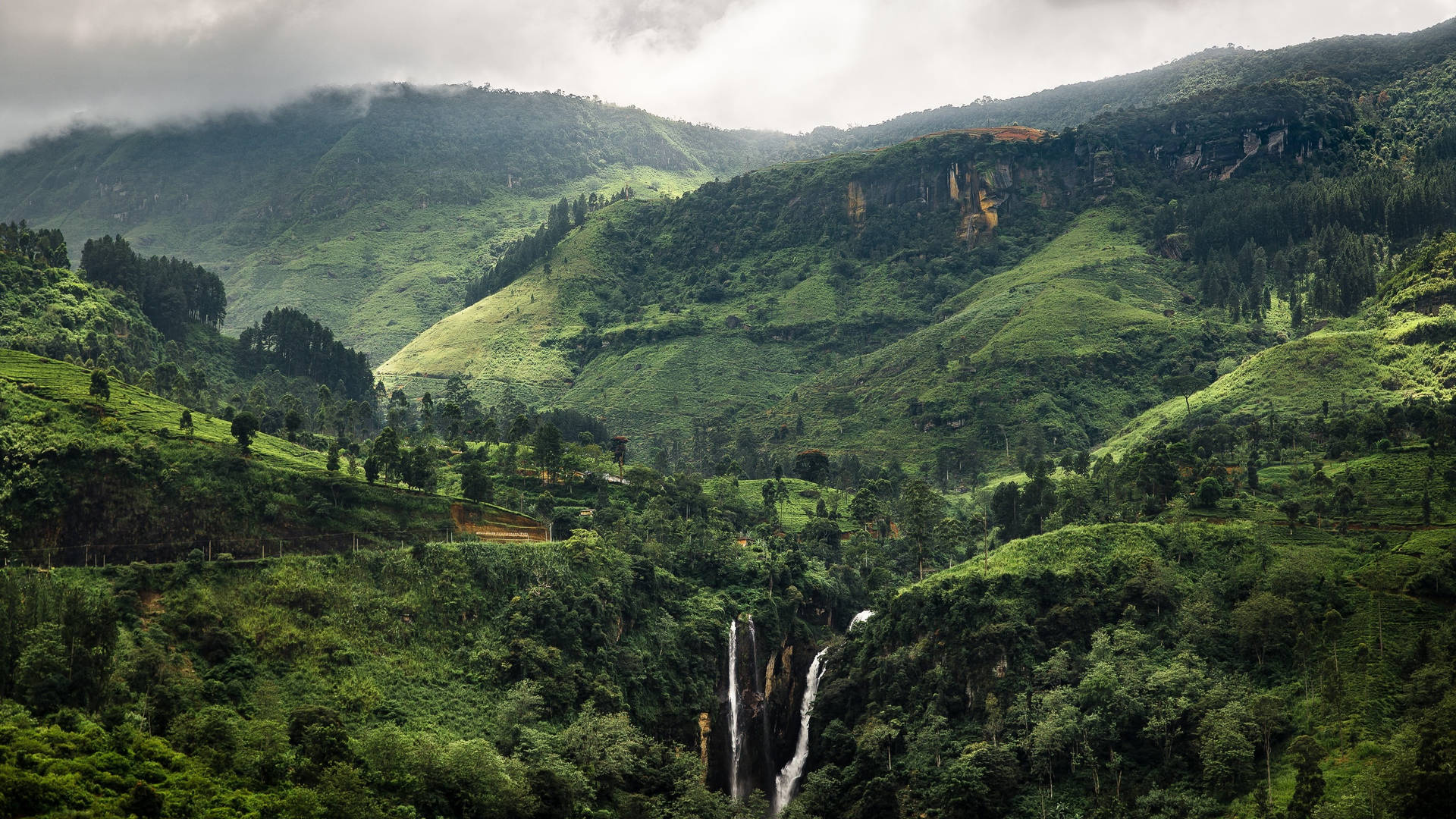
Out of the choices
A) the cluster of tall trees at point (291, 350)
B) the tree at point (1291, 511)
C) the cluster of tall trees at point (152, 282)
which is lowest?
the tree at point (1291, 511)

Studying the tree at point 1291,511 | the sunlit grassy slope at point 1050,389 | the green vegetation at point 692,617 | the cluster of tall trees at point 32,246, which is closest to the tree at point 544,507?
the green vegetation at point 692,617

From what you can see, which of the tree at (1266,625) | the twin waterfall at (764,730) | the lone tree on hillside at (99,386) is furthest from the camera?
the twin waterfall at (764,730)

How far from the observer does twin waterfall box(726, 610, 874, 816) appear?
10788 cm

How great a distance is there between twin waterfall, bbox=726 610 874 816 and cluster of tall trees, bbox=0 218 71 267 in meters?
97.6

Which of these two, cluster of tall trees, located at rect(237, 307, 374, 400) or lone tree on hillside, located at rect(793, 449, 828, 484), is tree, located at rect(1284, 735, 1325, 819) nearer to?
→ lone tree on hillside, located at rect(793, 449, 828, 484)

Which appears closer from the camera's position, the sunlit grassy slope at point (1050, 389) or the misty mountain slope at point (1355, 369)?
the misty mountain slope at point (1355, 369)

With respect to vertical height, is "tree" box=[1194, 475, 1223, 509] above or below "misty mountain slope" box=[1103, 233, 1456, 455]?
below

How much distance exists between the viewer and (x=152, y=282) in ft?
578

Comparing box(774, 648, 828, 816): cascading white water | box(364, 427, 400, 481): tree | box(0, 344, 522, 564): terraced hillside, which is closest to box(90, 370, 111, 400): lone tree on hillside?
box(0, 344, 522, 564): terraced hillside

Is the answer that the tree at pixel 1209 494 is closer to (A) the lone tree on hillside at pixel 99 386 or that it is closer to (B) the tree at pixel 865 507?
(B) the tree at pixel 865 507

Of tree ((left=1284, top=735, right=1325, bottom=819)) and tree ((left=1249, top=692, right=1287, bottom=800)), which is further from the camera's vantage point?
tree ((left=1249, top=692, right=1287, bottom=800))

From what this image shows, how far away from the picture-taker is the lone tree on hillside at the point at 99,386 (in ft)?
333

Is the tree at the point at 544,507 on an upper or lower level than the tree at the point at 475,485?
lower

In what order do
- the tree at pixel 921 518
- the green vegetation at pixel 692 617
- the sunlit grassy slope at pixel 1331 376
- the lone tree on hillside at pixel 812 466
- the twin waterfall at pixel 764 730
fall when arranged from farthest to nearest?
the lone tree on hillside at pixel 812 466, the sunlit grassy slope at pixel 1331 376, the tree at pixel 921 518, the twin waterfall at pixel 764 730, the green vegetation at pixel 692 617
